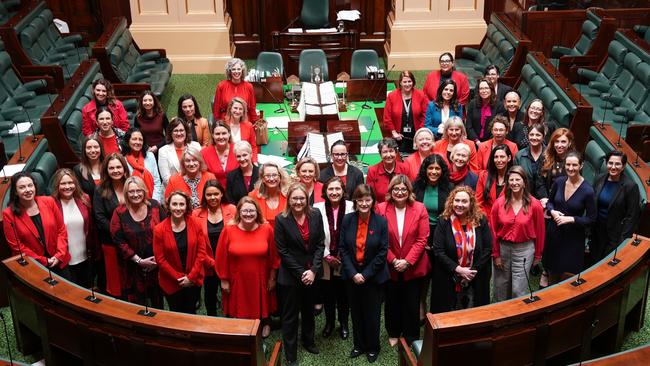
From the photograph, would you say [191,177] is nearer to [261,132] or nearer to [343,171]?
[343,171]

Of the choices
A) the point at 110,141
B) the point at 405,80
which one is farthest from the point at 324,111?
the point at 110,141

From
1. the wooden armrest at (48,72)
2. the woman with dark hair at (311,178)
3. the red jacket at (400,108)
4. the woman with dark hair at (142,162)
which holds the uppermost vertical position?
the woman with dark hair at (311,178)

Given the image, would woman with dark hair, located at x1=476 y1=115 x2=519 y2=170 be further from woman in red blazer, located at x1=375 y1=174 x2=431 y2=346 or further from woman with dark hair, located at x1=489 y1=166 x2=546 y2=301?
woman in red blazer, located at x1=375 y1=174 x2=431 y2=346

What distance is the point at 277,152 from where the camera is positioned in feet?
25.8

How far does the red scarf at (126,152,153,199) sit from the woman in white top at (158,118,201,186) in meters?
0.16

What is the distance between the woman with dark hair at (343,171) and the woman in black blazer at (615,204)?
5.48ft

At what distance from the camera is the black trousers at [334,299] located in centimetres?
536

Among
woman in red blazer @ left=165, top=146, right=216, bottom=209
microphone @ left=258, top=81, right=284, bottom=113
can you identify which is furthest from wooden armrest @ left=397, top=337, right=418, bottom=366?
microphone @ left=258, top=81, right=284, bottom=113

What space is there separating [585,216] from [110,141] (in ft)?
12.0

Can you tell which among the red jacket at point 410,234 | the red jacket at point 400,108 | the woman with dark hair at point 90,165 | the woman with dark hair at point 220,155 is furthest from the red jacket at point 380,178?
the woman with dark hair at point 90,165

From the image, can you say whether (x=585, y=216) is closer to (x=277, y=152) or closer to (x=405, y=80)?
(x=405, y=80)

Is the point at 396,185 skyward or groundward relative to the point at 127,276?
skyward

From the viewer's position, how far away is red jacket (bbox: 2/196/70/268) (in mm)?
5199

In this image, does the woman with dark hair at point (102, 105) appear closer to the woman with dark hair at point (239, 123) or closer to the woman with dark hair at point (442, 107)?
the woman with dark hair at point (239, 123)
